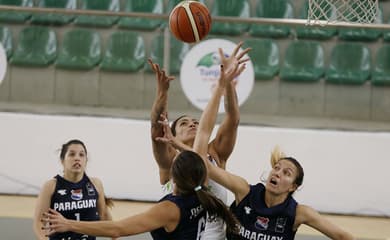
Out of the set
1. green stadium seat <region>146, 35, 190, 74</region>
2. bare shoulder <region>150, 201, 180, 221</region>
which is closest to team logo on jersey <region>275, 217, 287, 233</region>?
bare shoulder <region>150, 201, 180, 221</region>

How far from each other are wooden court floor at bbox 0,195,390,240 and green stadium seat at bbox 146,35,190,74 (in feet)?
4.93

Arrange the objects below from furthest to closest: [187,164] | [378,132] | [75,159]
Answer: [378,132]
[75,159]
[187,164]

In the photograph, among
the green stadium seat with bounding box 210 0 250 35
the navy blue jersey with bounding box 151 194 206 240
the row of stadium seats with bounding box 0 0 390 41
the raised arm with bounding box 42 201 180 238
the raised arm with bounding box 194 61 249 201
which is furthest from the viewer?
the green stadium seat with bounding box 210 0 250 35

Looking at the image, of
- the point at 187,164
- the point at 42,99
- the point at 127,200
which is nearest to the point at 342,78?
the point at 127,200

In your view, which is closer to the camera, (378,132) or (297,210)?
(297,210)

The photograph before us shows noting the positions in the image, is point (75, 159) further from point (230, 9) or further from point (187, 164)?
point (230, 9)

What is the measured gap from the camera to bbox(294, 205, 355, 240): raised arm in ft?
13.2

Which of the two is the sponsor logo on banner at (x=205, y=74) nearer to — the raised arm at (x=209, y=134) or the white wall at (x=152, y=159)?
the white wall at (x=152, y=159)

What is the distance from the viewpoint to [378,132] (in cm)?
798

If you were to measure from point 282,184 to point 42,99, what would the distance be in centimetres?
472

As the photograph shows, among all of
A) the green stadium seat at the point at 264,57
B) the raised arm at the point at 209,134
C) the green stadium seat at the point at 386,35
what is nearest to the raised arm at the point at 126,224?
the raised arm at the point at 209,134

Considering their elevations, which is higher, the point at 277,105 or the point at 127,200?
the point at 277,105

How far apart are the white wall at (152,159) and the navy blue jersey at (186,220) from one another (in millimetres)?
4409

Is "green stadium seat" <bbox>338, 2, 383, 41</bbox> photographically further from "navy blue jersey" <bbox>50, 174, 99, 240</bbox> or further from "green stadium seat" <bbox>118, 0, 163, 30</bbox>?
"navy blue jersey" <bbox>50, 174, 99, 240</bbox>
